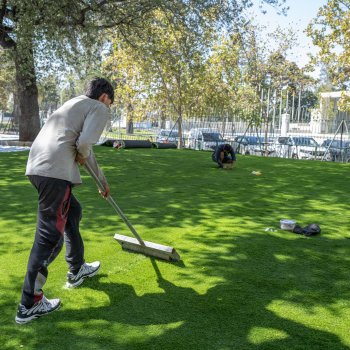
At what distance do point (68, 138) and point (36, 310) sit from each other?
1336mm

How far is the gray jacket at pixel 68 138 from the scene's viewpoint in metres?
3.41

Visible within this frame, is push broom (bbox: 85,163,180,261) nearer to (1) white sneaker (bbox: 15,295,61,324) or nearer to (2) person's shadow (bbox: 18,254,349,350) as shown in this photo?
(2) person's shadow (bbox: 18,254,349,350)

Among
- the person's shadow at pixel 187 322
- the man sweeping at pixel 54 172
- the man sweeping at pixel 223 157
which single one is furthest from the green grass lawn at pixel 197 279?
the man sweeping at pixel 223 157

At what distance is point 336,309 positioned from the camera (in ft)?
12.1

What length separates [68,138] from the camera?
3457 millimetres

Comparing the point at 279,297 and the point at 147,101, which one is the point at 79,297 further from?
the point at 147,101

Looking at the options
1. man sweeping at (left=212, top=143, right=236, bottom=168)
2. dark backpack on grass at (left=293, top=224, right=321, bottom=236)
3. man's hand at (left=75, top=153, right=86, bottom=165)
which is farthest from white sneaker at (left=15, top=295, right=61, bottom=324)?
man sweeping at (left=212, top=143, right=236, bottom=168)

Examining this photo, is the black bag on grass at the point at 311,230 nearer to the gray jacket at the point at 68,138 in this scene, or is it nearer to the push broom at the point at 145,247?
the push broom at the point at 145,247

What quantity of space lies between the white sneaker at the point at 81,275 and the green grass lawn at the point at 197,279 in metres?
0.07

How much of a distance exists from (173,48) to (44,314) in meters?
22.0

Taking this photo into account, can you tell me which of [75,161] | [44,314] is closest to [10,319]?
[44,314]

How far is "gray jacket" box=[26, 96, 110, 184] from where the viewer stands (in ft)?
11.2

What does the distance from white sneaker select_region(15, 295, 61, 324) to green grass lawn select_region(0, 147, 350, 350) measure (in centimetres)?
5

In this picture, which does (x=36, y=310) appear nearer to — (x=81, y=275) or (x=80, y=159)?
(x=81, y=275)
